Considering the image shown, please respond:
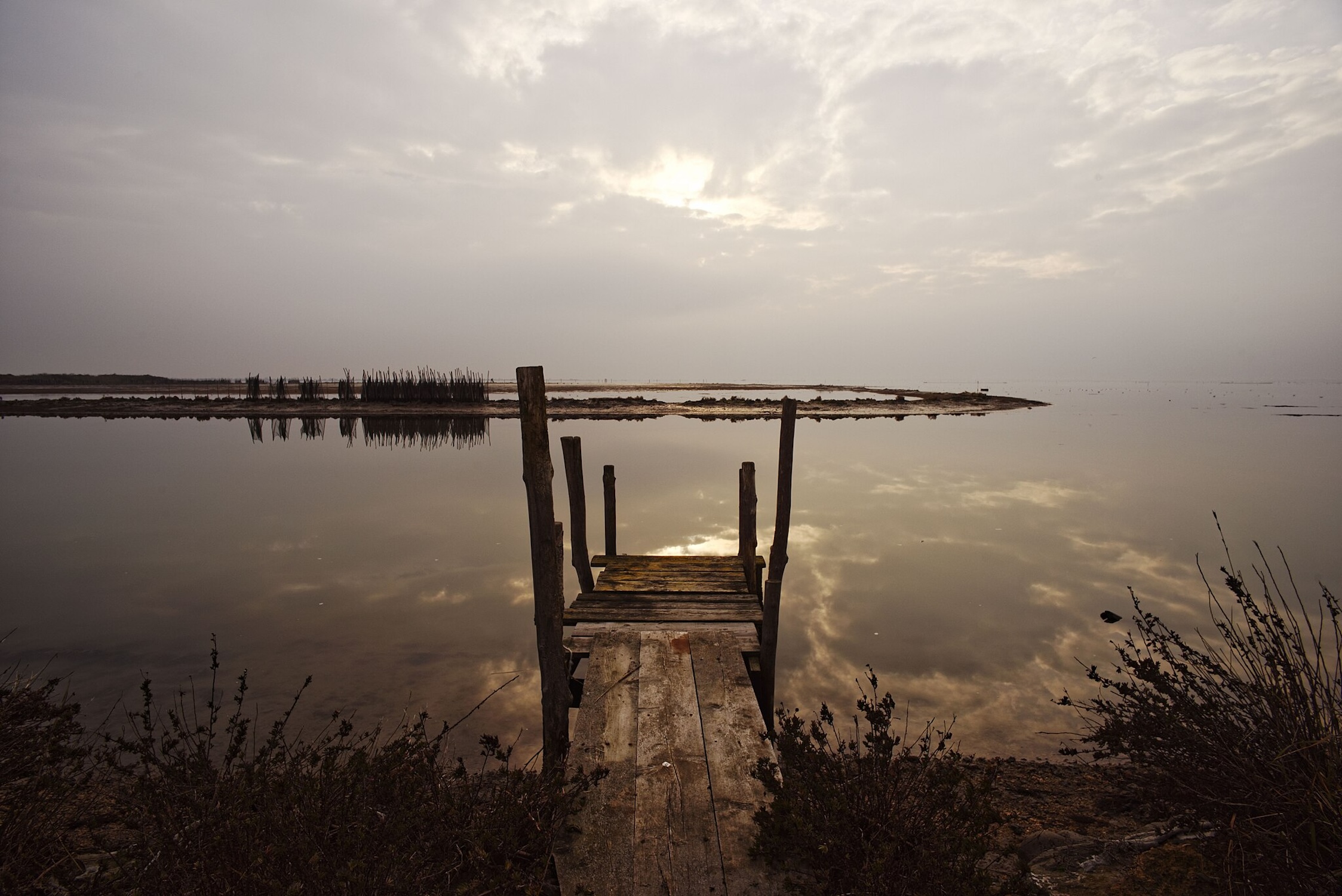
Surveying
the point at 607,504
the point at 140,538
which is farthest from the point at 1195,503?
the point at 140,538

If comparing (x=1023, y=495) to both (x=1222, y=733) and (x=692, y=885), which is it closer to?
(x=1222, y=733)

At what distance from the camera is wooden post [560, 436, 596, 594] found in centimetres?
909

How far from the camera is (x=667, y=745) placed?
156 inches

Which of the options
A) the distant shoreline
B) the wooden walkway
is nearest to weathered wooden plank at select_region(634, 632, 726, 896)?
the wooden walkway

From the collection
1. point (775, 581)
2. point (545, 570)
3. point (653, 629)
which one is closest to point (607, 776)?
point (545, 570)

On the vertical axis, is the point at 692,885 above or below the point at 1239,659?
below

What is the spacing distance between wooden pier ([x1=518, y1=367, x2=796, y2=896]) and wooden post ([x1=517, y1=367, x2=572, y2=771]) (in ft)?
0.04

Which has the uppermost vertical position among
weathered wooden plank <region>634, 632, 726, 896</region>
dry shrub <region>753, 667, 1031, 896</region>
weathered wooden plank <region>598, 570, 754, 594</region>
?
dry shrub <region>753, 667, 1031, 896</region>

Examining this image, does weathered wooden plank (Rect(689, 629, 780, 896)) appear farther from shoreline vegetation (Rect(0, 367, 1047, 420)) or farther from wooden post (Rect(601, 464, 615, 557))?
shoreline vegetation (Rect(0, 367, 1047, 420))

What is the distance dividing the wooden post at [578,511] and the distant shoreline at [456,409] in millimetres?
27532

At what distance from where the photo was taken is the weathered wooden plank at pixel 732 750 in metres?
2.93

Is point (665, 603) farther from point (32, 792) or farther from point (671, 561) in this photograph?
point (32, 792)

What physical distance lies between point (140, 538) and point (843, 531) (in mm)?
14282

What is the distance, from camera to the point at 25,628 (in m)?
7.43
